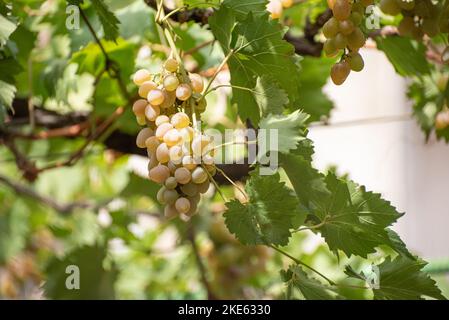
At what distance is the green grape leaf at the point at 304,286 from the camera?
0.56 metres

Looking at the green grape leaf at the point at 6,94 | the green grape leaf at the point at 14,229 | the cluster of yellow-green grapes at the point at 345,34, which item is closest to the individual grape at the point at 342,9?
the cluster of yellow-green grapes at the point at 345,34

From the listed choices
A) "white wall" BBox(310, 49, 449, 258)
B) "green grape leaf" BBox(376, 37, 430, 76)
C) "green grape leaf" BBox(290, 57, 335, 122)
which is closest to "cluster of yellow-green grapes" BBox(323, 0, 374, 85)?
"green grape leaf" BBox(376, 37, 430, 76)

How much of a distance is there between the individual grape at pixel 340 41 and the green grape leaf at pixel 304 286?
183 mm

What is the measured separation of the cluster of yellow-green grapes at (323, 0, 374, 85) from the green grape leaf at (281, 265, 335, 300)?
16cm

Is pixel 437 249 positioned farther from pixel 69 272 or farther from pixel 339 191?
pixel 339 191

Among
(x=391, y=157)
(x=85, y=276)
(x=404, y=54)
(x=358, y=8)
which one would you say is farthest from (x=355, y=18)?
(x=391, y=157)

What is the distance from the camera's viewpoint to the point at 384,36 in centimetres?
81

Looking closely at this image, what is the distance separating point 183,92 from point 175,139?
4 centimetres

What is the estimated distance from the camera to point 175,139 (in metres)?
0.51

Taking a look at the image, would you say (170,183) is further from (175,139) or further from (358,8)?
(358,8)

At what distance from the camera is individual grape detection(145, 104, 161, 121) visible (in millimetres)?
551

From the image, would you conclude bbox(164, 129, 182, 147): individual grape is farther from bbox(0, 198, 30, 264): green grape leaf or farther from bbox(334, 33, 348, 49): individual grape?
bbox(0, 198, 30, 264): green grape leaf
